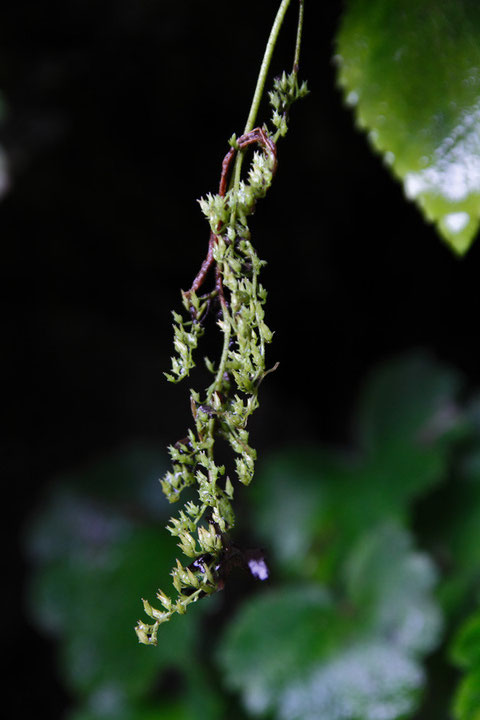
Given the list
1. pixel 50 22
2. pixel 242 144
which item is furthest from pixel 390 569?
pixel 50 22

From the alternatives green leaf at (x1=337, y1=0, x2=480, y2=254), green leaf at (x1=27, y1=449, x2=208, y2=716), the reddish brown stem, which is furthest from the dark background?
the reddish brown stem

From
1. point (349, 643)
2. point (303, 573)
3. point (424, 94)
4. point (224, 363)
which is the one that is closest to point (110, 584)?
point (303, 573)

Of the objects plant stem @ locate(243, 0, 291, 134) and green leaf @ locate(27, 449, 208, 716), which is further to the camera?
green leaf @ locate(27, 449, 208, 716)

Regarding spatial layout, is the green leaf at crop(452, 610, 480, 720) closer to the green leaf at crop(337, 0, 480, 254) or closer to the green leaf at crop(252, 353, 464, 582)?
the green leaf at crop(337, 0, 480, 254)

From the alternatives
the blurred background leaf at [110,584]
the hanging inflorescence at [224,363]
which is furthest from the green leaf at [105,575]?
the hanging inflorescence at [224,363]

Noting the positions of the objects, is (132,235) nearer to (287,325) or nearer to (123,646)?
(287,325)

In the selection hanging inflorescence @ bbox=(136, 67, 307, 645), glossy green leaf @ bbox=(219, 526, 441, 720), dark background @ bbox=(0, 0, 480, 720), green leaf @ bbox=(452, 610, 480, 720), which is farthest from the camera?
dark background @ bbox=(0, 0, 480, 720)

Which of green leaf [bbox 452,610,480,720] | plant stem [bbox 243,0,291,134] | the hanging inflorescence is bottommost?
green leaf [bbox 452,610,480,720]
